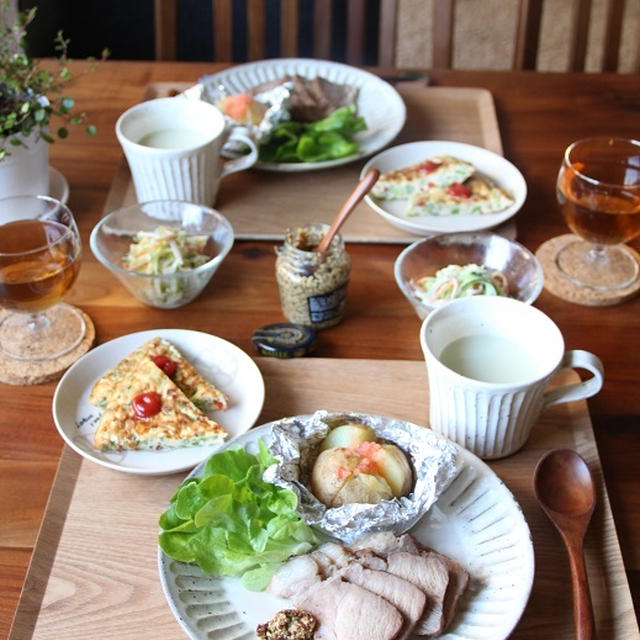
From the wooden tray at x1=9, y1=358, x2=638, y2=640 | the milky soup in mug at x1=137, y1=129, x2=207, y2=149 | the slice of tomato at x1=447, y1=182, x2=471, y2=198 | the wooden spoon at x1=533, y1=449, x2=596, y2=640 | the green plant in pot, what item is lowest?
the wooden tray at x1=9, y1=358, x2=638, y2=640

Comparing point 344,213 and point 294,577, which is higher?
point 344,213

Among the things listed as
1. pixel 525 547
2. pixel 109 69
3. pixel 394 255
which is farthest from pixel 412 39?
pixel 525 547

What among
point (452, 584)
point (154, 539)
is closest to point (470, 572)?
point (452, 584)

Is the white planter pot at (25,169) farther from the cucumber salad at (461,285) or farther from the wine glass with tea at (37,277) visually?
the cucumber salad at (461,285)

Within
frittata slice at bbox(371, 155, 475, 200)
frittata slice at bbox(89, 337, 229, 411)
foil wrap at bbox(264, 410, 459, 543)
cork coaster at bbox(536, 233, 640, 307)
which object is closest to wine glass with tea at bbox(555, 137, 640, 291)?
cork coaster at bbox(536, 233, 640, 307)

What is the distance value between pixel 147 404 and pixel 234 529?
0.26 m

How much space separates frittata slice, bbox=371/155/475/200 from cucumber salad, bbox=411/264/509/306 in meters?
0.28

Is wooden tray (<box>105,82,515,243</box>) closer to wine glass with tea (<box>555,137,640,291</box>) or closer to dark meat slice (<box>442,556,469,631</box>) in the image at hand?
wine glass with tea (<box>555,137,640,291</box>)

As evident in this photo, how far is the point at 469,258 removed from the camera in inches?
58.7

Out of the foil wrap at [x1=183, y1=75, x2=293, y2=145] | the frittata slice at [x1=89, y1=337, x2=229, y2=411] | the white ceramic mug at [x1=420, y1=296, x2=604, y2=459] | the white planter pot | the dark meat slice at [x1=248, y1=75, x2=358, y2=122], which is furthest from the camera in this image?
the dark meat slice at [x1=248, y1=75, x2=358, y2=122]

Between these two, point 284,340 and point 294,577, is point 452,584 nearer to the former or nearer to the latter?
point 294,577

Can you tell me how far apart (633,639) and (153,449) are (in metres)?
0.63

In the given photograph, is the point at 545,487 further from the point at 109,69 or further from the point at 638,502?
the point at 109,69

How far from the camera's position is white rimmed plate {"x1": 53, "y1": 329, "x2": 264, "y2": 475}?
1.17 m
